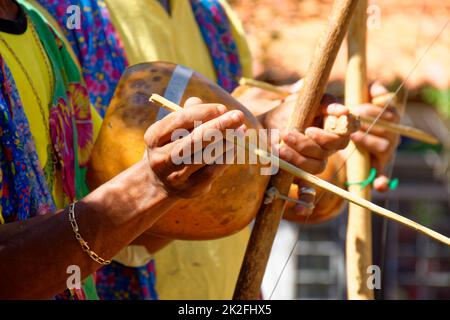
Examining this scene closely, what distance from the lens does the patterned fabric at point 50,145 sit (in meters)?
1.74

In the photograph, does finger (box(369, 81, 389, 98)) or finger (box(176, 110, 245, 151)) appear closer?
finger (box(176, 110, 245, 151))

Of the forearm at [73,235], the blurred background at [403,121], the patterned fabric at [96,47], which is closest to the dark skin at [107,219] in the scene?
the forearm at [73,235]

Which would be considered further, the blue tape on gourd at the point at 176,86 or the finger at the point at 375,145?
the finger at the point at 375,145

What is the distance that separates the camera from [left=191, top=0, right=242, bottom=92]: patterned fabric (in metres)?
2.77

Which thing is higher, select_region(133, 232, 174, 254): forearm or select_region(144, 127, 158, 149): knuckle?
select_region(144, 127, 158, 149): knuckle

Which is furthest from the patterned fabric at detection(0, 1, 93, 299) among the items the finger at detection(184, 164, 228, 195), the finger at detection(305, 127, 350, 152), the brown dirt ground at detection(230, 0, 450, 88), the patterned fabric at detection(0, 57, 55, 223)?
the brown dirt ground at detection(230, 0, 450, 88)

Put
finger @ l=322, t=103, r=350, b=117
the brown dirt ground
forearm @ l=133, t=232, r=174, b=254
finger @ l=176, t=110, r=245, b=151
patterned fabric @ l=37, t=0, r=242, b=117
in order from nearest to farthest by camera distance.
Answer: finger @ l=176, t=110, r=245, b=151, finger @ l=322, t=103, r=350, b=117, forearm @ l=133, t=232, r=174, b=254, patterned fabric @ l=37, t=0, r=242, b=117, the brown dirt ground

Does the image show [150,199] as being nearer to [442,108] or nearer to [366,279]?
[366,279]

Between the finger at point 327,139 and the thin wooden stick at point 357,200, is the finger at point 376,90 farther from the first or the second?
the thin wooden stick at point 357,200

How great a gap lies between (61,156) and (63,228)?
45 centimetres

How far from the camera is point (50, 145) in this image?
196cm

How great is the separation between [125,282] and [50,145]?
2.00 feet

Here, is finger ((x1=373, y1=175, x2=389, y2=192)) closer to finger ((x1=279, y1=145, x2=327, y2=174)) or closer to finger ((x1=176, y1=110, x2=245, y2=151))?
finger ((x1=279, y1=145, x2=327, y2=174))

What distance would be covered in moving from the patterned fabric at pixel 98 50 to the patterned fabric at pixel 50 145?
0.26 m
